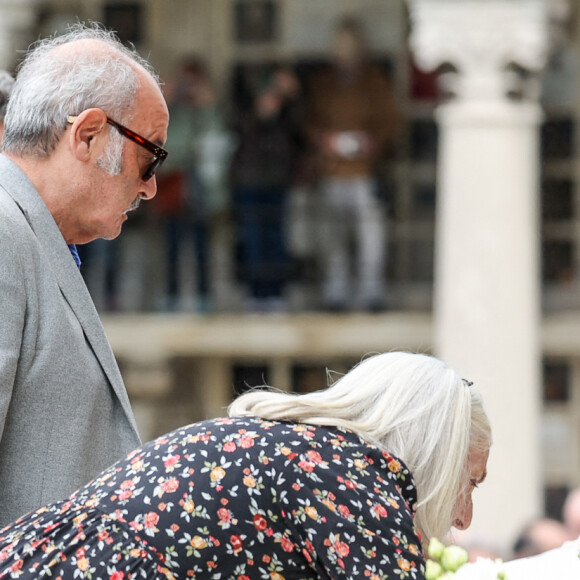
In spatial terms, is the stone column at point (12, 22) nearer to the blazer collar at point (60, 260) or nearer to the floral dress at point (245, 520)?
the blazer collar at point (60, 260)

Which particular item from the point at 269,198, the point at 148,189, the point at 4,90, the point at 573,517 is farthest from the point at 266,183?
the point at 148,189

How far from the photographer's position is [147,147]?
2.62 m

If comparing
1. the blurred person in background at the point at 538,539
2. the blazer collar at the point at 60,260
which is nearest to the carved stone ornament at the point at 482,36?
the blurred person in background at the point at 538,539

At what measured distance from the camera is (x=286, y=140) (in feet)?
33.5

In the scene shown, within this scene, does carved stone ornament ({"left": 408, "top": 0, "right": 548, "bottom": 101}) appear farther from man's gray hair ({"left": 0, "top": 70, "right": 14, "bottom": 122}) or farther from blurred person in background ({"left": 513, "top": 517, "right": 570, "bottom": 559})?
man's gray hair ({"left": 0, "top": 70, "right": 14, "bottom": 122})

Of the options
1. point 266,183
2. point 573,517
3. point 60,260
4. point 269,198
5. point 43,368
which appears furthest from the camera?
point 269,198

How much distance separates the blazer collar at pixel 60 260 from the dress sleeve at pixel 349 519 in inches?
21.2

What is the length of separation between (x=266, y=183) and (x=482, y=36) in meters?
2.52

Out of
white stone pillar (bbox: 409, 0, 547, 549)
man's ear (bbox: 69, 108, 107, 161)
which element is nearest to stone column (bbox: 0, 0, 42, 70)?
white stone pillar (bbox: 409, 0, 547, 549)

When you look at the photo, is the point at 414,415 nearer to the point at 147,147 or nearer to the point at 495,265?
the point at 147,147

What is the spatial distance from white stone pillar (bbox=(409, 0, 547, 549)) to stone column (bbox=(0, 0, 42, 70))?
2.80 metres

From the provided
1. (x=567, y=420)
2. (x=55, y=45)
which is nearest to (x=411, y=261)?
(x=567, y=420)

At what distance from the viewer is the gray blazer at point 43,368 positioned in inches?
94.0

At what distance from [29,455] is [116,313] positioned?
29.0 ft
